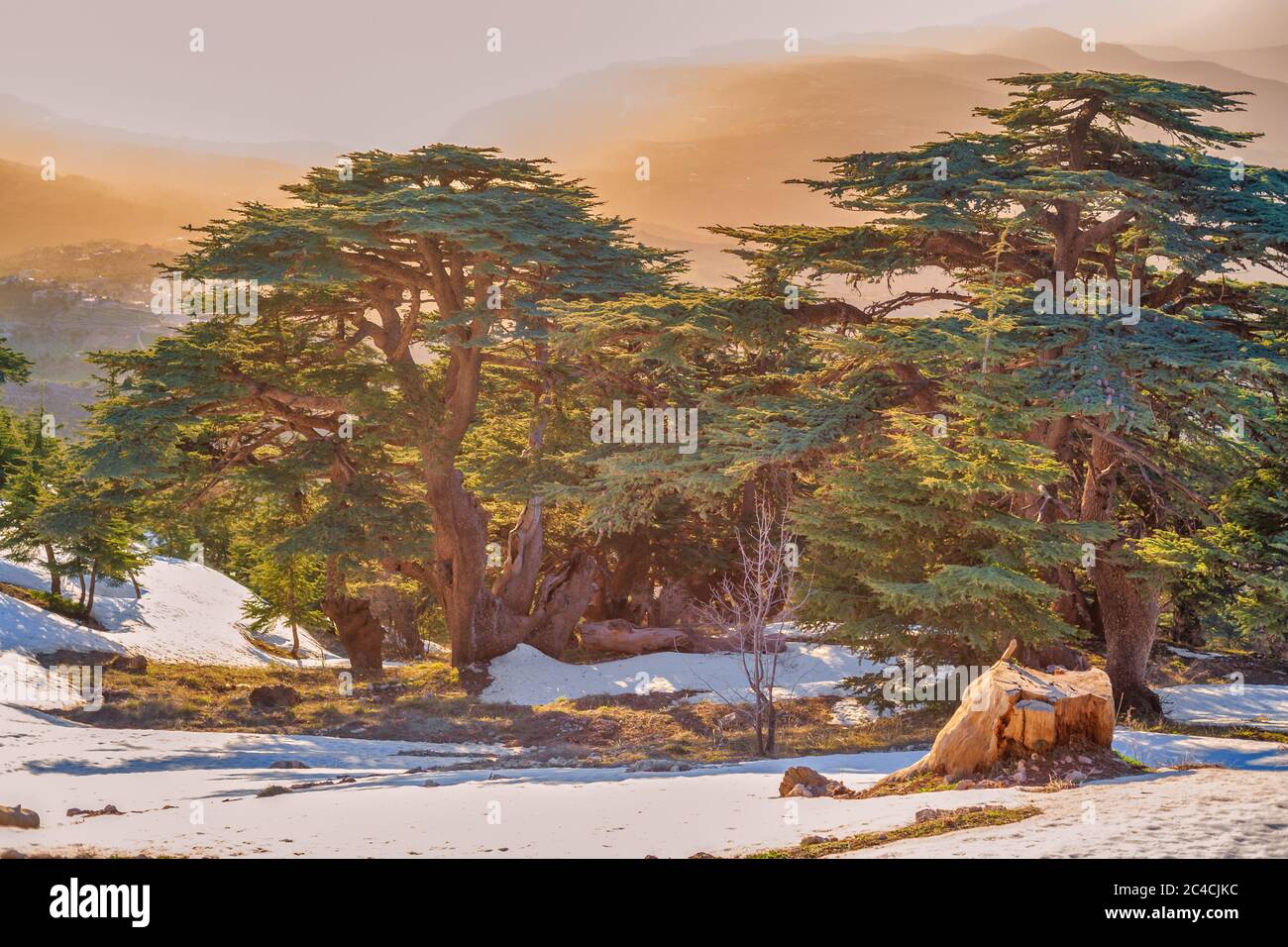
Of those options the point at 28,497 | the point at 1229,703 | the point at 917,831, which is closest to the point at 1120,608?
the point at 1229,703

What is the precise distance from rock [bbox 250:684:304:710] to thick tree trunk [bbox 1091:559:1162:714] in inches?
588

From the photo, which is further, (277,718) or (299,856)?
(277,718)

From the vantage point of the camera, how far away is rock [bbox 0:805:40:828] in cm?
828

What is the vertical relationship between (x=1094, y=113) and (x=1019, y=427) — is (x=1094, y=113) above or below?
above

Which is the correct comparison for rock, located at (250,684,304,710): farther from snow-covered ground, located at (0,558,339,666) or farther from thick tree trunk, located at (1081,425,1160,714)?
thick tree trunk, located at (1081,425,1160,714)

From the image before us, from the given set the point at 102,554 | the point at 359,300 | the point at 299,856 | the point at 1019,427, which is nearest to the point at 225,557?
the point at 102,554

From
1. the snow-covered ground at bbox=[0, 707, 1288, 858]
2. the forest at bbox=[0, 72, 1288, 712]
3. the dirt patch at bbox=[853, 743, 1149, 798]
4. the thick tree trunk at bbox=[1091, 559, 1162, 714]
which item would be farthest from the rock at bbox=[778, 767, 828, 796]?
the thick tree trunk at bbox=[1091, 559, 1162, 714]

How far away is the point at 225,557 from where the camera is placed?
153 feet

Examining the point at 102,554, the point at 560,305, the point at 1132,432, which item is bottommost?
the point at 102,554

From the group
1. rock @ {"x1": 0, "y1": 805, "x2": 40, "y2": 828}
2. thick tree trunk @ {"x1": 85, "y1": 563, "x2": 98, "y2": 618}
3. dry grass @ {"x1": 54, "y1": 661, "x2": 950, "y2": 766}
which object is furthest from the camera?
thick tree trunk @ {"x1": 85, "y1": 563, "x2": 98, "y2": 618}

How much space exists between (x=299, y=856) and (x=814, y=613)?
33.7 ft

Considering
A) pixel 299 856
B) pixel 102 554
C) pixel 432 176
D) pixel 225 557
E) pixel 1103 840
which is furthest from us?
pixel 225 557

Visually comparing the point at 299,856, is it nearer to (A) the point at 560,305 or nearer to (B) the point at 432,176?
(A) the point at 560,305

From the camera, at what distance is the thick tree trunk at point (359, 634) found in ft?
87.4
